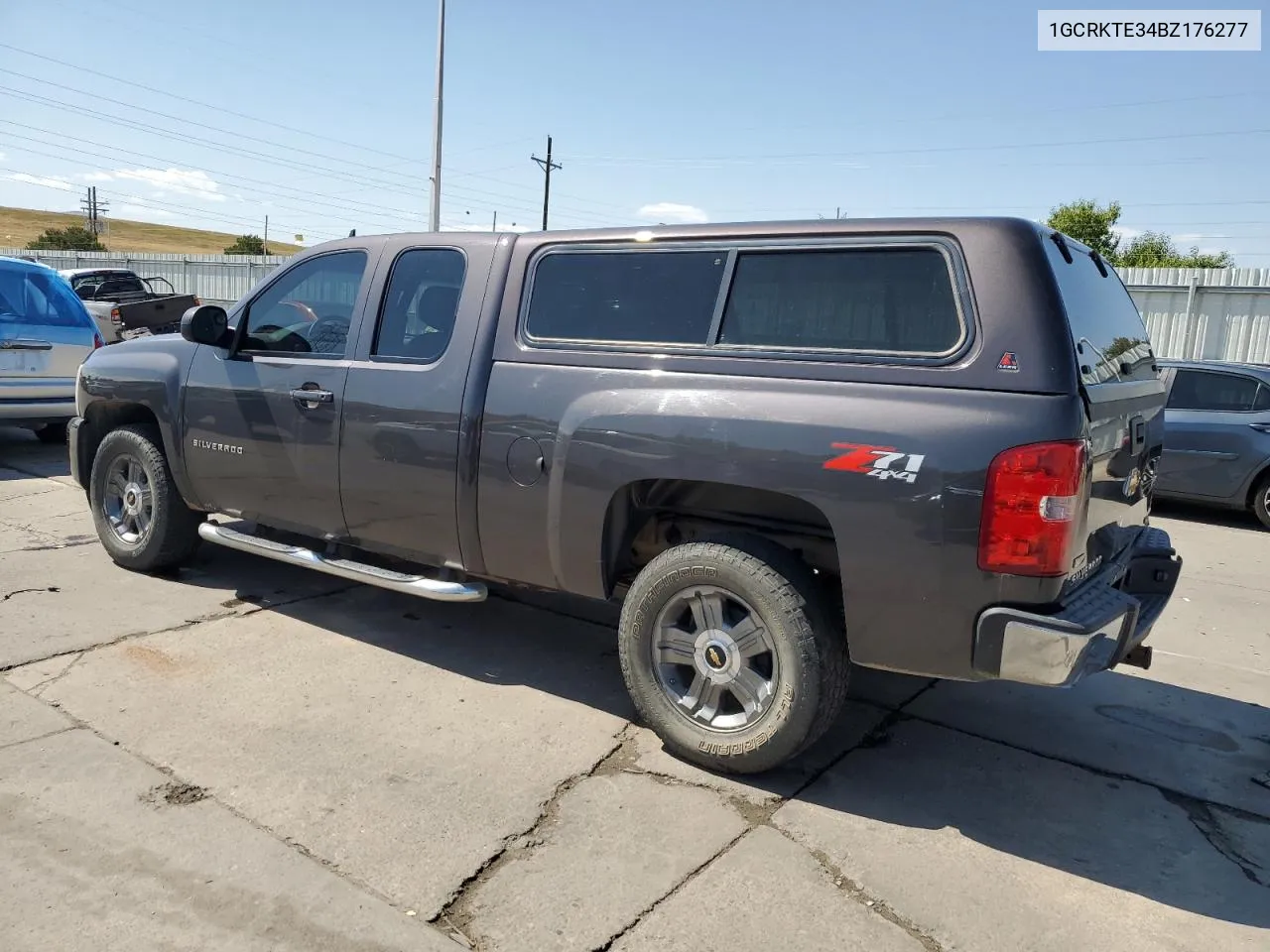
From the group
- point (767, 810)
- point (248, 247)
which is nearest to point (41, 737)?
point (767, 810)

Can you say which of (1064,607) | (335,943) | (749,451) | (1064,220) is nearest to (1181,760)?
(1064,607)

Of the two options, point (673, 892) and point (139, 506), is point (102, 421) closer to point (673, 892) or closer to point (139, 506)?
point (139, 506)

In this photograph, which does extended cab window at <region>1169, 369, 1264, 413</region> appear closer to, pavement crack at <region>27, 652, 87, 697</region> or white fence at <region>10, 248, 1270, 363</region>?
white fence at <region>10, 248, 1270, 363</region>

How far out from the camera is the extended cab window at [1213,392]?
8953mm

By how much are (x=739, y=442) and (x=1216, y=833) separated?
217 cm

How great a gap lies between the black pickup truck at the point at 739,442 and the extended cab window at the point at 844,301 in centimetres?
1

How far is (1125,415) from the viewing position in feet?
11.4

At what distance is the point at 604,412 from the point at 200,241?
108487 millimetres

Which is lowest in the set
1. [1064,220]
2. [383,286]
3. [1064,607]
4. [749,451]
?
[1064,607]

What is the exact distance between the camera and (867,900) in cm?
284

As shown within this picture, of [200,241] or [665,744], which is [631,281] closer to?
[665,744]

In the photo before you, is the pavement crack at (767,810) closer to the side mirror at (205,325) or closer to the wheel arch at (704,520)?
the wheel arch at (704,520)

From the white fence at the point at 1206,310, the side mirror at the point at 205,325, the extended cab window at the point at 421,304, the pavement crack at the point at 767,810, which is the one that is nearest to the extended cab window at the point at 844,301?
the extended cab window at the point at 421,304

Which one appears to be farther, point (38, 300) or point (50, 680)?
point (38, 300)
